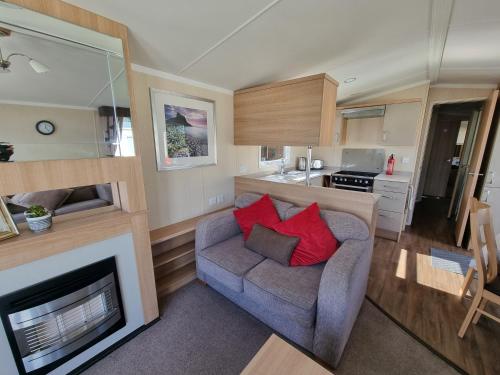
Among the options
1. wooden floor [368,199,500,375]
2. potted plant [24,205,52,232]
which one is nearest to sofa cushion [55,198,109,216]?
potted plant [24,205,52,232]

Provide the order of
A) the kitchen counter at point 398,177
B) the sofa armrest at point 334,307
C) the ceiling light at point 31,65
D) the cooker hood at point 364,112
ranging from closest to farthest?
the ceiling light at point 31,65 → the sofa armrest at point 334,307 → the kitchen counter at point 398,177 → the cooker hood at point 364,112

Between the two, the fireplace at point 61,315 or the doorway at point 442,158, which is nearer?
the fireplace at point 61,315

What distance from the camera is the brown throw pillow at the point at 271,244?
5.59ft

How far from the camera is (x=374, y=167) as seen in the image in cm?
383

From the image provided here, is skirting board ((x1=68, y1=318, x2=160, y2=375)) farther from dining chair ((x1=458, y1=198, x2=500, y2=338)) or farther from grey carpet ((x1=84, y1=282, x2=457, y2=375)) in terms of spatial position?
dining chair ((x1=458, y1=198, x2=500, y2=338))

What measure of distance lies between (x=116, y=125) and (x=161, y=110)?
2.32 feet

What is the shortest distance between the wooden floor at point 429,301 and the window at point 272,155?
2047 millimetres

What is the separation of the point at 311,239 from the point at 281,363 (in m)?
0.94

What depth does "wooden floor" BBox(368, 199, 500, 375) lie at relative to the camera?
1.48 m

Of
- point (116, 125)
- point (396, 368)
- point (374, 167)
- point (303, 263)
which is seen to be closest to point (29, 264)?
point (116, 125)

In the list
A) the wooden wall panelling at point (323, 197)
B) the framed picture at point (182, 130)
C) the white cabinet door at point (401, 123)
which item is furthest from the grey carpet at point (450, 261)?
the framed picture at point (182, 130)

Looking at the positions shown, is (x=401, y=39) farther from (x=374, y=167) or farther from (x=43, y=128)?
(x=43, y=128)

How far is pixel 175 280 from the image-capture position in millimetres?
2121

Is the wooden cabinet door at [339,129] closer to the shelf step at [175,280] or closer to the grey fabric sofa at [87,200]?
the shelf step at [175,280]
